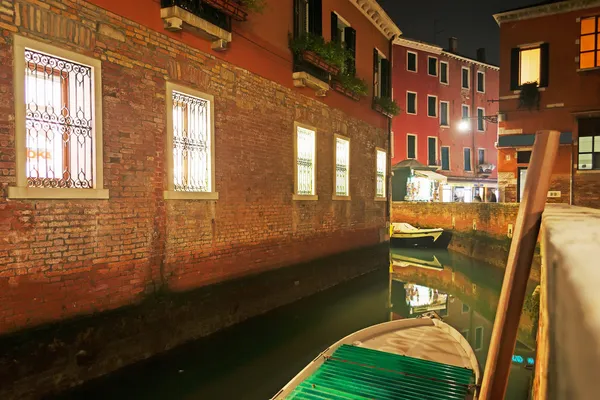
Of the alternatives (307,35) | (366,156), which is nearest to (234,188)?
(307,35)

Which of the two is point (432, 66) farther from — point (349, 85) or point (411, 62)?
point (349, 85)

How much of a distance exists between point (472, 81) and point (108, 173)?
108 feet

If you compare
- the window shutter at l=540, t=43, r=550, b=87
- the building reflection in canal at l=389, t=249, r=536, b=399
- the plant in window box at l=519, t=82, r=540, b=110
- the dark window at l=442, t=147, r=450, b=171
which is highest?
the window shutter at l=540, t=43, r=550, b=87

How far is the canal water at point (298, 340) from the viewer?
6.05 metres

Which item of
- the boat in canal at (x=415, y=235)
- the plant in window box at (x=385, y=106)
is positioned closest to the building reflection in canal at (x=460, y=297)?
the boat in canal at (x=415, y=235)

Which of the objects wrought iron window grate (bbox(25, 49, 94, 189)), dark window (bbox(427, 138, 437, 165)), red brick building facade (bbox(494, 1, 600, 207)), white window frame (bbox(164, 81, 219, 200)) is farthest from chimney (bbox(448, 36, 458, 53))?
wrought iron window grate (bbox(25, 49, 94, 189))

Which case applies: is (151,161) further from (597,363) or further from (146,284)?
(597,363)

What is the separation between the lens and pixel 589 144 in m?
16.1

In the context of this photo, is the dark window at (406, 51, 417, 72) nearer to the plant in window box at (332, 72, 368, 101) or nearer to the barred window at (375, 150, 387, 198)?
the barred window at (375, 150, 387, 198)

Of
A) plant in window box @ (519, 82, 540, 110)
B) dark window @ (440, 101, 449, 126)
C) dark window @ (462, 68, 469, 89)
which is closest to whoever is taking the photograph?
plant in window box @ (519, 82, 540, 110)

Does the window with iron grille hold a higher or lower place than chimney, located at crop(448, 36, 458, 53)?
lower

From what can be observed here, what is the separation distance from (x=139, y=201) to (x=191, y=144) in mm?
1409

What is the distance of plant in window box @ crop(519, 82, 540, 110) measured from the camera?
17.0m

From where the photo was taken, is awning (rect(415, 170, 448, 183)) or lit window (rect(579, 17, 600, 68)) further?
awning (rect(415, 170, 448, 183))
